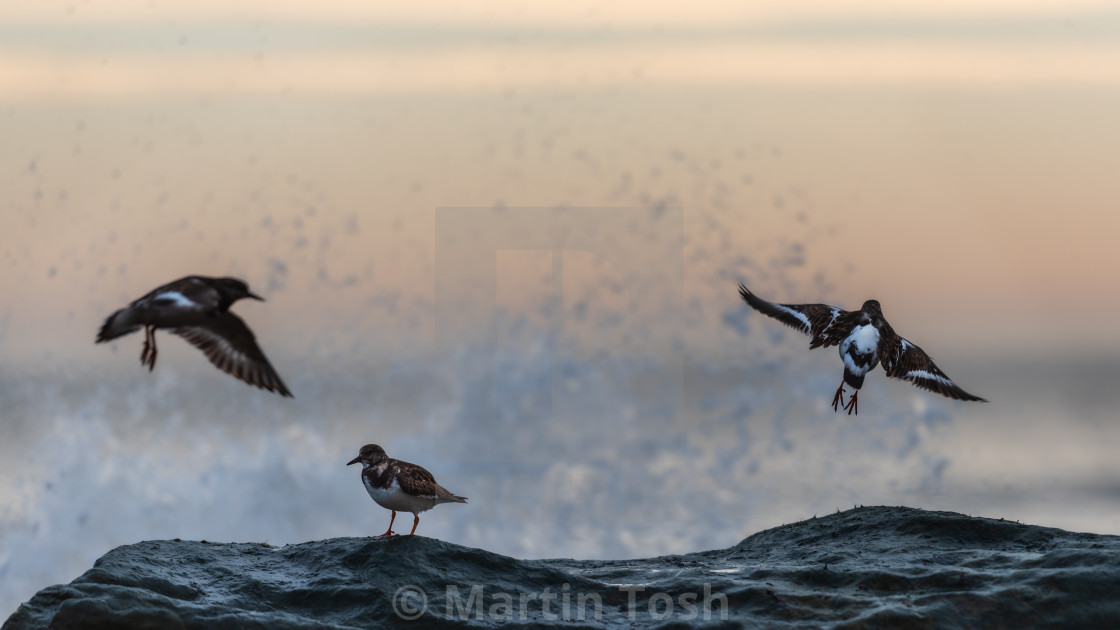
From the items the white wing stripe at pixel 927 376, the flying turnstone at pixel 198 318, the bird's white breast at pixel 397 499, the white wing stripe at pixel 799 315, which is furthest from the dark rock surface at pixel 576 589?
the white wing stripe at pixel 799 315

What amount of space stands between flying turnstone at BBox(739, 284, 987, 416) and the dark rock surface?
2104 mm

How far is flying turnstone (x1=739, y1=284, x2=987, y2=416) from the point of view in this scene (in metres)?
11.3

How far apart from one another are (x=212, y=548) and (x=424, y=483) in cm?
227

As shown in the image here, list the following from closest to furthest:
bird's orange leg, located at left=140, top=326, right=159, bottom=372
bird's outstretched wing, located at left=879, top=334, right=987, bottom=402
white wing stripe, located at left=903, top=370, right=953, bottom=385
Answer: bird's orange leg, located at left=140, top=326, right=159, bottom=372 < bird's outstretched wing, located at left=879, top=334, right=987, bottom=402 < white wing stripe, located at left=903, top=370, right=953, bottom=385

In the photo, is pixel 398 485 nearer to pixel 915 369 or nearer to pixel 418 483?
pixel 418 483

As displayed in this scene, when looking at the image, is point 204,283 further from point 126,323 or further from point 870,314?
point 870,314

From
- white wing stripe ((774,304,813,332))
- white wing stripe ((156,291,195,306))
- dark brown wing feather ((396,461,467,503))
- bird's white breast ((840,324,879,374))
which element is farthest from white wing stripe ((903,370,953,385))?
white wing stripe ((156,291,195,306))

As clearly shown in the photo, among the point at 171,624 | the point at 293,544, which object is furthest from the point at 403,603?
the point at 293,544

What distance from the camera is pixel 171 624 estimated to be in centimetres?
760

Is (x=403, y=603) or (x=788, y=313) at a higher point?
(x=788, y=313)

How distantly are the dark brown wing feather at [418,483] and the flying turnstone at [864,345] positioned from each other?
434 centimetres

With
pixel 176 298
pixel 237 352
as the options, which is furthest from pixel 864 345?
pixel 176 298

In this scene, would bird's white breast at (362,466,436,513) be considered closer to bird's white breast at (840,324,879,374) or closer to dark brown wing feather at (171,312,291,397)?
dark brown wing feather at (171,312,291,397)

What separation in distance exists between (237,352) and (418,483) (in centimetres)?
227
